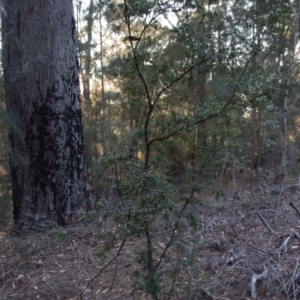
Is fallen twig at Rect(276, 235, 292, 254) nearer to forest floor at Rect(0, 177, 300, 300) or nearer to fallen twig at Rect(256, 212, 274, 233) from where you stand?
forest floor at Rect(0, 177, 300, 300)

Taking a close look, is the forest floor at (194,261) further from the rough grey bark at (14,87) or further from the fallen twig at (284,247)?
the rough grey bark at (14,87)

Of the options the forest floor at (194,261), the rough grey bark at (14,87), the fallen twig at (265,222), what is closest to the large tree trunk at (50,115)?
the forest floor at (194,261)

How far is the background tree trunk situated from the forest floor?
17.0 inches

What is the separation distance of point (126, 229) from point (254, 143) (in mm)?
6250

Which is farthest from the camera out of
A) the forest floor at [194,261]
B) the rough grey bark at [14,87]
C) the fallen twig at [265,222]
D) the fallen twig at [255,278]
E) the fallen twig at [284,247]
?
the rough grey bark at [14,87]

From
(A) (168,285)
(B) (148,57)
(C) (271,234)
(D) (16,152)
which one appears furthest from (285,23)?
(D) (16,152)

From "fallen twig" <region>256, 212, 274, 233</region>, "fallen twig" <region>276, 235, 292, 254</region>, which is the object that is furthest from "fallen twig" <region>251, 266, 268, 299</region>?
"fallen twig" <region>256, 212, 274, 233</region>

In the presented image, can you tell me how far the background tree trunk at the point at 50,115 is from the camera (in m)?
5.84

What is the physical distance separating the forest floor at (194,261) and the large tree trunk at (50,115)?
1.50 ft

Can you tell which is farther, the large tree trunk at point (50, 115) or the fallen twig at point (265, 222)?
the large tree trunk at point (50, 115)

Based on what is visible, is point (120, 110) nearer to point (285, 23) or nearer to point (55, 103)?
point (55, 103)

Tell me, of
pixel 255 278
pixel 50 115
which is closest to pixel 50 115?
pixel 50 115

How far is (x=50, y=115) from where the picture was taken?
230 inches

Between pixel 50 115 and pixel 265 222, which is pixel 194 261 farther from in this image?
pixel 50 115
